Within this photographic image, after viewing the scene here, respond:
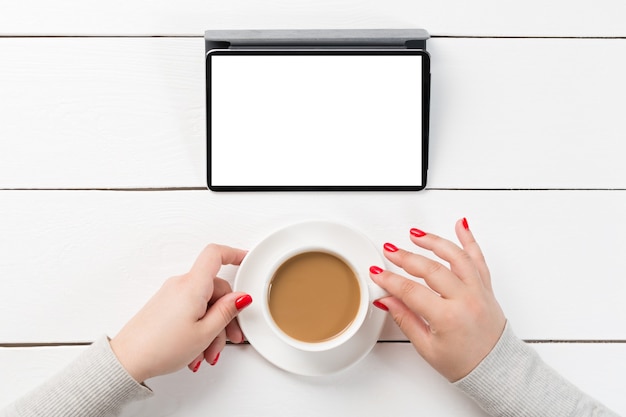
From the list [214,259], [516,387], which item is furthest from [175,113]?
[516,387]

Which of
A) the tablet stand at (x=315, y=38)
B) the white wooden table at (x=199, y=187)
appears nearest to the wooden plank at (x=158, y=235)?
the white wooden table at (x=199, y=187)

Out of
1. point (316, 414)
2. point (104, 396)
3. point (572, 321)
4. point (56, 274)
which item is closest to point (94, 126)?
point (56, 274)

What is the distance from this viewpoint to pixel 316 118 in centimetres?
72

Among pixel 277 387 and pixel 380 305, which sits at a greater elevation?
pixel 380 305

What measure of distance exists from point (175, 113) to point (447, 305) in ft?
1.38

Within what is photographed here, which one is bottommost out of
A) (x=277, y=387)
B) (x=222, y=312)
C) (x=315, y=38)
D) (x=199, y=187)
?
(x=277, y=387)

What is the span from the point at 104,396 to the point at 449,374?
1.33 ft

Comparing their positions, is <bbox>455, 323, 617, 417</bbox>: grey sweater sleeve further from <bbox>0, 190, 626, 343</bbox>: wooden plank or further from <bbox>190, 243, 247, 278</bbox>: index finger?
<bbox>190, 243, 247, 278</bbox>: index finger

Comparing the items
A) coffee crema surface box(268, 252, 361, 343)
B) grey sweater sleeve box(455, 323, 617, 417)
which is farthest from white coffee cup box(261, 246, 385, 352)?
grey sweater sleeve box(455, 323, 617, 417)

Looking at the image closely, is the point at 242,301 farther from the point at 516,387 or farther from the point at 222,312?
the point at 516,387

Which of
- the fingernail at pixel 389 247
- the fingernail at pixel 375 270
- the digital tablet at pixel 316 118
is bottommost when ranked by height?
the fingernail at pixel 375 270

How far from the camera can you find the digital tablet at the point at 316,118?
2.35 ft

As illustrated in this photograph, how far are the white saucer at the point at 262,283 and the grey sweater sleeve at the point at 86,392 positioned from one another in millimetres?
155

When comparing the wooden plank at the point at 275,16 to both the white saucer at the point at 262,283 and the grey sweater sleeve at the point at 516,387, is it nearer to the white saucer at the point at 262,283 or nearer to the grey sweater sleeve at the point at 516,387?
the white saucer at the point at 262,283
